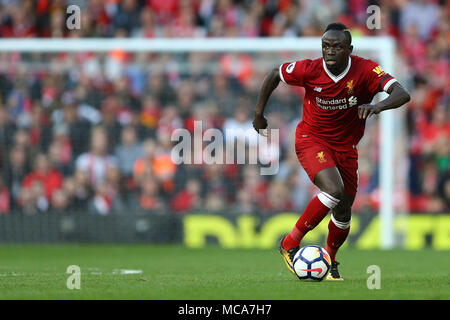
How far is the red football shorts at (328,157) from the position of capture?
8.46 metres

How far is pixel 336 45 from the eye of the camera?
326 inches

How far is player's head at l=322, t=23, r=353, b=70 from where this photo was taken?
8.26 metres

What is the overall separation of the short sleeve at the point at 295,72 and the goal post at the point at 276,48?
6.78 metres

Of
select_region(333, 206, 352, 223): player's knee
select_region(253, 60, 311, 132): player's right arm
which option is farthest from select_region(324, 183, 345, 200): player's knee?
select_region(253, 60, 311, 132): player's right arm

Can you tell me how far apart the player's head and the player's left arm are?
0.52 m

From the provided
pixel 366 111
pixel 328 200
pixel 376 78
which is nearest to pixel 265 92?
pixel 376 78

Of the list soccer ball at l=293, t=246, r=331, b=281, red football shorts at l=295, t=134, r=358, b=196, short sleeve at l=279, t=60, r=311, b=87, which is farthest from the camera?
short sleeve at l=279, t=60, r=311, b=87

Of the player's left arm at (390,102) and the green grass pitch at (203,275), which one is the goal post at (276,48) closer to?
the green grass pitch at (203,275)

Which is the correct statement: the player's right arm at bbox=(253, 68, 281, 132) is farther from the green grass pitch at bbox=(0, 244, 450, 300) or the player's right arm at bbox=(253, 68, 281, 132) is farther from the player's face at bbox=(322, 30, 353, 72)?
the green grass pitch at bbox=(0, 244, 450, 300)

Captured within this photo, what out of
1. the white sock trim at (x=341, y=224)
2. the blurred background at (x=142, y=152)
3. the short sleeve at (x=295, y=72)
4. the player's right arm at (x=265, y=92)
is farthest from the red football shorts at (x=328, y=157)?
the blurred background at (x=142, y=152)

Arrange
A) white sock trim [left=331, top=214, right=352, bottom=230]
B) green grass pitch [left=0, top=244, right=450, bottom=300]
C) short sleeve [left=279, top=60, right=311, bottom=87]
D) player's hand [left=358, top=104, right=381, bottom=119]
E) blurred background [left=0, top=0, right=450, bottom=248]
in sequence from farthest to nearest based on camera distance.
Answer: blurred background [left=0, top=0, right=450, bottom=248], white sock trim [left=331, top=214, right=352, bottom=230], short sleeve [left=279, top=60, right=311, bottom=87], player's hand [left=358, top=104, right=381, bottom=119], green grass pitch [left=0, top=244, right=450, bottom=300]

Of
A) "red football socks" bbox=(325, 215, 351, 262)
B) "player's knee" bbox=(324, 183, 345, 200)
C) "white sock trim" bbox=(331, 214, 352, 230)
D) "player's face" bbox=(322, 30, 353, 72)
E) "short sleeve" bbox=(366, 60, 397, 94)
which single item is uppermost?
"player's face" bbox=(322, 30, 353, 72)

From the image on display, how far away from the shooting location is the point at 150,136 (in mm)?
16219

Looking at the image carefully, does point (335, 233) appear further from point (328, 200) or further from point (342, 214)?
point (328, 200)
